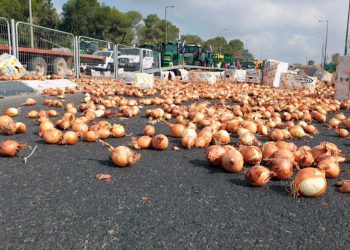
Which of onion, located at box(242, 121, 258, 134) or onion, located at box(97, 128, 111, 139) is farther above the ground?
onion, located at box(242, 121, 258, 134)

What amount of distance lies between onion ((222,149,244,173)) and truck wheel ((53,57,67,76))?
10.2 metres

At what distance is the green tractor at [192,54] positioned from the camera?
82.2ft

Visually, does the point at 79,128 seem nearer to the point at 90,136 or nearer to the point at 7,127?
the point at 90,136

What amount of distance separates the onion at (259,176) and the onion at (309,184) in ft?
0.60

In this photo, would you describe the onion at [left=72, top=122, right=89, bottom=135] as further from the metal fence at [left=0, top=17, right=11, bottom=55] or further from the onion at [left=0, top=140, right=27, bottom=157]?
the metal fence at [left=0, top=17, right=11, bottom=55]

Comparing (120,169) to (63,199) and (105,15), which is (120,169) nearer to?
(63,199)

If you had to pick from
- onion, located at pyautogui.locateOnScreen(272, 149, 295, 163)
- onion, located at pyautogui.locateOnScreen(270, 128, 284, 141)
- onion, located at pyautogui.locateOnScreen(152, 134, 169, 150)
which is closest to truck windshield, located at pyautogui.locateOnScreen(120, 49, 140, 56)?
onion, located at pyautogui.locateOnScreen(270, 128, 284, 141)

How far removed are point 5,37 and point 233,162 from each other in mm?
8308

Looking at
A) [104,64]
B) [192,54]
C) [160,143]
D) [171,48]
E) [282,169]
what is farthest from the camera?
[192,54]

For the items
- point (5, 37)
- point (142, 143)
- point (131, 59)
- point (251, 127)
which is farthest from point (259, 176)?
point (131, 59)

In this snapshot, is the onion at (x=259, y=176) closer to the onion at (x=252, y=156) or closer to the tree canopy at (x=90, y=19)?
the onion at (x=252, y=156)

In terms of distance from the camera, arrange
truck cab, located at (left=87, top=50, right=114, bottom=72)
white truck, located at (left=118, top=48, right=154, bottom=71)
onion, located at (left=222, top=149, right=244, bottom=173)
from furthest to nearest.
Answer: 1. white truck, located at (left=118, top=48, right=154, bottom=71)
2. truck cab, located at (left=87, top=50, right=114, bottom=72)
3. onion, located at (left=222, top=149, right=244, bottom=173)

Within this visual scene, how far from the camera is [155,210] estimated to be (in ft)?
5.72

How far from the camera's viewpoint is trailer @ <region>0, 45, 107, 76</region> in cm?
950
